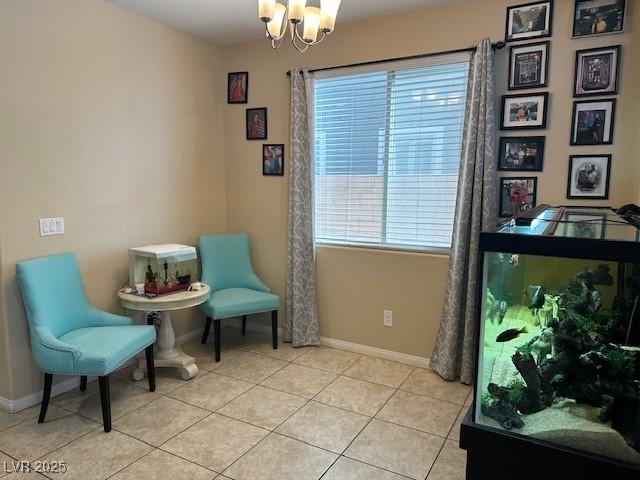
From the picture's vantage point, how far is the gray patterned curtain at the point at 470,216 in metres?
2.78

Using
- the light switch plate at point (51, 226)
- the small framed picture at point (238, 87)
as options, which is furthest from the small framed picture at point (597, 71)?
the light switch plate at point (51, 226)

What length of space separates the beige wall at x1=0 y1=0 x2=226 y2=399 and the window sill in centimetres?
119

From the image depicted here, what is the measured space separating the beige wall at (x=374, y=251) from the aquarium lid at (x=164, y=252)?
0.89 m

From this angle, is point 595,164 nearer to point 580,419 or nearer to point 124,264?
point 580,419

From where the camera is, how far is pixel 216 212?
13.2 ft

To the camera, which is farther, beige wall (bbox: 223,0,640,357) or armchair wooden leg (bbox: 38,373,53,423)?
beige wall (bbox: 223,0,640,357)

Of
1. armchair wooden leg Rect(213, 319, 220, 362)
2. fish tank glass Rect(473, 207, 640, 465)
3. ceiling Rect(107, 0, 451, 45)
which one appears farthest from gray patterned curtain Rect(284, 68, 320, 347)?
fish tank glass Rect(473, 207, 640, 465)

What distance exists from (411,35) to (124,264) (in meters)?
2.73

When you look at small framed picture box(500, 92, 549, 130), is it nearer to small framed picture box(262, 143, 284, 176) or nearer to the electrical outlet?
the electrical outlet

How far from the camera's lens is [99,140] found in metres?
2.96

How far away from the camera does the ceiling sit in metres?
2.92

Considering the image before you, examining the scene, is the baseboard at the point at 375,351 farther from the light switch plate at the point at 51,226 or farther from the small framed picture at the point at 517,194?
the light switch plate at the point at 51,226

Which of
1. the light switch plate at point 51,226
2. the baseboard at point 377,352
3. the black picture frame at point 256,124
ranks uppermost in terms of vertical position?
the black picture frame at point 256,124

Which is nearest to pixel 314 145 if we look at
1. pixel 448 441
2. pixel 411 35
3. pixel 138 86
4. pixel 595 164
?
pixel 411 35
